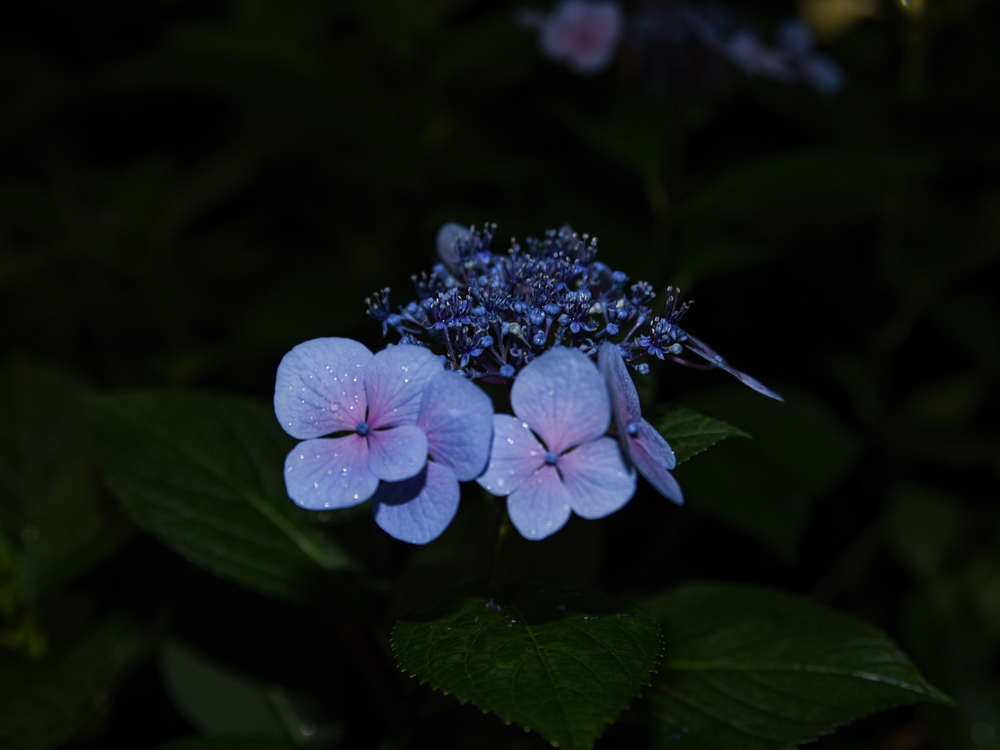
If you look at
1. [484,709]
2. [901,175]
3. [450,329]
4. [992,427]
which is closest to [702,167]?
[901,175]

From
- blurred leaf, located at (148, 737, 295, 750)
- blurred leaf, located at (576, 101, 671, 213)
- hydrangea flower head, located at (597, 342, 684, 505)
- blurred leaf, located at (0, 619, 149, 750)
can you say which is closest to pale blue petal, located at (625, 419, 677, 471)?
hydrangea flower head, located at (597, 342, 684, 505)

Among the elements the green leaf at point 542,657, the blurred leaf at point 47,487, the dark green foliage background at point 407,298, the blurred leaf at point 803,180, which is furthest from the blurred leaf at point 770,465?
the blurred leaf at point 47,487

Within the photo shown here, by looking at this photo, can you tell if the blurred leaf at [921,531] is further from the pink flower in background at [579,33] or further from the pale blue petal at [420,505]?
the pale blue petal at [420,505]

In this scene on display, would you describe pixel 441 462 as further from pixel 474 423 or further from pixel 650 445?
pixel 650 445

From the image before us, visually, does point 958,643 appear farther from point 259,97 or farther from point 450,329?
point 259,97

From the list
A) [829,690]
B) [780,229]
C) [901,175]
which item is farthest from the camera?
[780,229]

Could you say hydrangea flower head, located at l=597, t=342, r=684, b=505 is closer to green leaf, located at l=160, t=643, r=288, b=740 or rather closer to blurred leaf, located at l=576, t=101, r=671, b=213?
green leaf, located at l=160, t=643, r=288, b=740
